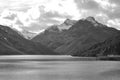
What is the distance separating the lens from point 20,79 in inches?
4087

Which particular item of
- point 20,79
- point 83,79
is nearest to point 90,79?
point 83,79

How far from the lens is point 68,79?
103 metres

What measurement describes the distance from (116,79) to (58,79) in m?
22.2

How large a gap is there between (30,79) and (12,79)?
7197 mm

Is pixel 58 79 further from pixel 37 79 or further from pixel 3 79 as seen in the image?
pixel 3 79

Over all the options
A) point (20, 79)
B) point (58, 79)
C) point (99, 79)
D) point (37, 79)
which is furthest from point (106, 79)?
point (20, 79)

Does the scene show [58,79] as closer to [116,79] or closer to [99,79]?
[99,79]

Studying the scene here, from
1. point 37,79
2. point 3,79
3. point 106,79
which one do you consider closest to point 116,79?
point 106,79

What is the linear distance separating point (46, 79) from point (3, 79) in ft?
55.4

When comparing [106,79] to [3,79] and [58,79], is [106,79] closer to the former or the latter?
[58,79]

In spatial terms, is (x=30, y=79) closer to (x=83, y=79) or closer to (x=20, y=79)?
(x=20, y=79)

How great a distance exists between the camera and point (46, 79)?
4097 inches

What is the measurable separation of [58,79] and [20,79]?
1497 centimetres

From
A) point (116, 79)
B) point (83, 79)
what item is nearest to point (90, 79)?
point (83, 79)
